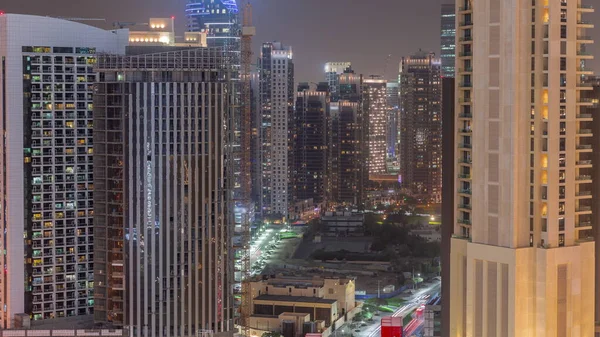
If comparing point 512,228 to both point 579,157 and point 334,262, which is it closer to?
point 579,157

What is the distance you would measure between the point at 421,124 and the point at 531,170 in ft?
118

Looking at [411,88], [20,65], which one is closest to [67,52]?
[20,65]

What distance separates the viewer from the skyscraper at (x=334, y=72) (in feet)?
148

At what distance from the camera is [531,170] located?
758cm

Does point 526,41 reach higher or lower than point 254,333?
higher

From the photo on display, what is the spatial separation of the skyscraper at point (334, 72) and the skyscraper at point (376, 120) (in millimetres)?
1444

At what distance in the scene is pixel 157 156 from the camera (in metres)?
15.5

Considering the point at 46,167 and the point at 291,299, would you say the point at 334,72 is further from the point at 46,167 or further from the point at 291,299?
the point at 46,167

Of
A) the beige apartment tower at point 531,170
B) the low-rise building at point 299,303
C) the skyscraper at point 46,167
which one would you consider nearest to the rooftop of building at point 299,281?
the low-rise building at point 299,303

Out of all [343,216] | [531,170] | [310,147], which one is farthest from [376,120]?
[531,170]

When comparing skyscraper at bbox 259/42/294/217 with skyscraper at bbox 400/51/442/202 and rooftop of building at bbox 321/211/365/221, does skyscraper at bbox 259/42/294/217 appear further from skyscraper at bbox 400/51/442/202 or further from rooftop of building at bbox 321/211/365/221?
skyscraper at bbox 400/51/442/202

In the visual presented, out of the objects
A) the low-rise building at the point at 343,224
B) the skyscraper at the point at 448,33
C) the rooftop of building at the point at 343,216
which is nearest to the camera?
the skyscraper at the point at 448,33

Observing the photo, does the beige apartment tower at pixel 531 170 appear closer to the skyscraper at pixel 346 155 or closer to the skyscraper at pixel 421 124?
the skyscraper at pixel 421 124

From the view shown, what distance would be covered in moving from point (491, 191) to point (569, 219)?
0.55 metres
